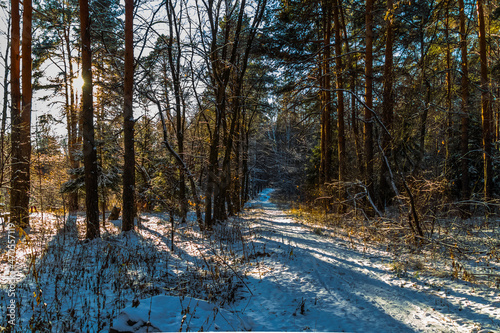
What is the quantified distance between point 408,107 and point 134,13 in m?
8.14

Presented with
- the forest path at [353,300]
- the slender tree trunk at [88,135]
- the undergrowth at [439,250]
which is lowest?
the forest path at [353,300]

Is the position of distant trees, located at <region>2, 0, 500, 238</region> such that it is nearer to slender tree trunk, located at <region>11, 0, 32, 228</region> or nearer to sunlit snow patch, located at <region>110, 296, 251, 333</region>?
slender tree trunk, located at <region>11, 0, 32, 228</region>

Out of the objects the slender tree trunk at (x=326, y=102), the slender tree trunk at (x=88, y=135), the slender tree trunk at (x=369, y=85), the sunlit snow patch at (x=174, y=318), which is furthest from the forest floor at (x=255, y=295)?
the slender tree trunk at (x=326, y=102)

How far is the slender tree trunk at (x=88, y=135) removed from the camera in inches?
262

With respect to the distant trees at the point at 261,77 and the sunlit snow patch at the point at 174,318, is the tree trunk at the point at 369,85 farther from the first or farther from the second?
the sunlit snow patch at the point at 174,318

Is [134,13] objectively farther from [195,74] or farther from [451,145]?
[451,145]

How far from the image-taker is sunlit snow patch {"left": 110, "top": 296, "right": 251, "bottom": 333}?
2.38 meters

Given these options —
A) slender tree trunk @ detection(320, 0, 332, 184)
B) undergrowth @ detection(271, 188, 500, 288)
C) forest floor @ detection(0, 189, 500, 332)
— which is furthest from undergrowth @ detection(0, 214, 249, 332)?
slender tree trunk @ detection(320, 0, 332, 184)

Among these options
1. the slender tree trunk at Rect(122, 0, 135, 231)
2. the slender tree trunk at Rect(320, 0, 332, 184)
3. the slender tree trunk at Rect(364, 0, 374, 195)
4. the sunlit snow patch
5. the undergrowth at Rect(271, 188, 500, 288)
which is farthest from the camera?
the slender tree trunk at Rect(320, 0, 332, 184)

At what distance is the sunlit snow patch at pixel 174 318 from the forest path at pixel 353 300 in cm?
38

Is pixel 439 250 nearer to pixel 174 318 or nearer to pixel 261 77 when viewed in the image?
pixel 174 318

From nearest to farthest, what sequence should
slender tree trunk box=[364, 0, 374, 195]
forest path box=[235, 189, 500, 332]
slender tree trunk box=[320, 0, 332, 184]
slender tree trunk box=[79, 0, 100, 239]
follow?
forest path box=[235, 189, 500, 332]
slender tree trunk box=[79, 0, 100, 239]
slender tree trunk box=[364, 0, 374, 195]
slender tree trunk box=[320, 0, 332, 184]

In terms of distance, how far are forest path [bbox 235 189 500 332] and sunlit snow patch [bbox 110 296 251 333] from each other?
38cm

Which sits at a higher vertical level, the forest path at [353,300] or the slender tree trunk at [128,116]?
the slender tree trunk at [128,116]
